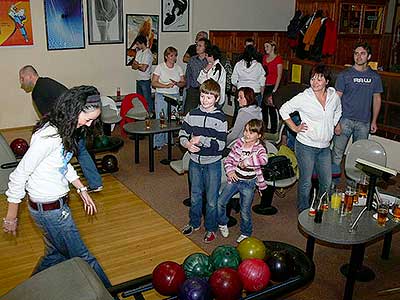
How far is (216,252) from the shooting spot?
9.59 ft

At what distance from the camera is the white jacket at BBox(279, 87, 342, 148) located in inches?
156

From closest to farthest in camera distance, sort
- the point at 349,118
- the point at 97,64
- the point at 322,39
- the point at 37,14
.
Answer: the point at 349,118, the point at 37,14, the point at 97,64, the point at 322,39

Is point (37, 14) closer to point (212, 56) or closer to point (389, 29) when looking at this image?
point (212, 56)

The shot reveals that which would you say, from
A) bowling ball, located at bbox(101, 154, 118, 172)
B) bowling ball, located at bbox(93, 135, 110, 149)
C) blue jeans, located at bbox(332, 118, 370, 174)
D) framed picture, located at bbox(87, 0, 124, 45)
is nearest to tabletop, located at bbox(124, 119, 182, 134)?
bowling ball, located at bbox(93, 135, 110, 149)

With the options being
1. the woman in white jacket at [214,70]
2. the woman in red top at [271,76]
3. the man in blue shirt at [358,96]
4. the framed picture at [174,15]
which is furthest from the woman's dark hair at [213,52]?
the framed picture at [174,15]

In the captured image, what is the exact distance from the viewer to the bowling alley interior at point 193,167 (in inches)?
110

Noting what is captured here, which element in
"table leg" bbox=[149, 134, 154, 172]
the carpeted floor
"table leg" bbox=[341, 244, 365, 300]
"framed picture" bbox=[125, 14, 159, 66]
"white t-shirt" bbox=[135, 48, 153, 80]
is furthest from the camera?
"framed picture" bbox=[125, 14, 159, 66]

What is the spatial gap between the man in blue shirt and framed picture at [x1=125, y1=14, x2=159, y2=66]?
4.66 metres

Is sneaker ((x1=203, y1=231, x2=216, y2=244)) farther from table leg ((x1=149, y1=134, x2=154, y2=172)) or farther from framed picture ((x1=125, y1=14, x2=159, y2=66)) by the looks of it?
framed picture ((x1=125, y1=14, x2=159, y2=66))

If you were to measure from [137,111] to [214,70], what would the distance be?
1721mm

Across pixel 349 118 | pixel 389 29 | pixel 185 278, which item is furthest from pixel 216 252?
pixel 389 29

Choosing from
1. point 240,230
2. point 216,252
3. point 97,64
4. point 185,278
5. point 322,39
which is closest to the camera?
point 185,278

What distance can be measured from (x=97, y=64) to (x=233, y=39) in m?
2.98

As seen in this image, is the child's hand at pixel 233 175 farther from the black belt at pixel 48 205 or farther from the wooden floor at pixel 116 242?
the black belt at pixel 48 205
